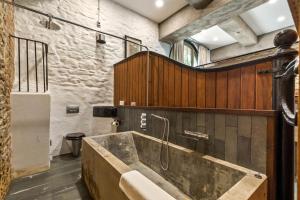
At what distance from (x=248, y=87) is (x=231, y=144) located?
828mm

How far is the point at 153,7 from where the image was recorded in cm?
395

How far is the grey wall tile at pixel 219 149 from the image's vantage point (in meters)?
1.38

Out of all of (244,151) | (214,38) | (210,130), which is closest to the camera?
(244,151)

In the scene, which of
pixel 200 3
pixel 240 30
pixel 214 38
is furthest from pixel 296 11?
pixel 214 38

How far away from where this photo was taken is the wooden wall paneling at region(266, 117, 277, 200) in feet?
3.51

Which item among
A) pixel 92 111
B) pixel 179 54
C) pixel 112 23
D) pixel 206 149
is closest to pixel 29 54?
pixel 92 111

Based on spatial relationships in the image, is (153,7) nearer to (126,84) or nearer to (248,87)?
(126,84)

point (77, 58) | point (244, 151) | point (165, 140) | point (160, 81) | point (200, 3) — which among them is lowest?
point (165, 140)

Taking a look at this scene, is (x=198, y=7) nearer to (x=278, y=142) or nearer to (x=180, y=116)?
(x=180, y=116)

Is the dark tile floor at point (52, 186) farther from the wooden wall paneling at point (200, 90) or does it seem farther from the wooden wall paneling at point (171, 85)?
the wooden wall paneling at point (200, 90)

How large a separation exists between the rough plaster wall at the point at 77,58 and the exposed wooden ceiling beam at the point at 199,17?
122 cm

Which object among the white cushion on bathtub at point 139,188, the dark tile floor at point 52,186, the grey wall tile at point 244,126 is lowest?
the dark tile floor at point 52,186

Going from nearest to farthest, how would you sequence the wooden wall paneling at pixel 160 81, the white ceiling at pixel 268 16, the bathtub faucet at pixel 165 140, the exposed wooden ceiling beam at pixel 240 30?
the bathtub faucet at pixel 165 140 < the wooden wall paneling at pixel 160 81 < the white ceiling at pixel 268 16 < the exposed wooden ceiling beam at pixel 240 30

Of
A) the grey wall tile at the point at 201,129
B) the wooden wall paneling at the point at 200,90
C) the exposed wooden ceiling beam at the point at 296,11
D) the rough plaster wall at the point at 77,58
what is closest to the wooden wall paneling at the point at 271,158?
the grey wall tile at the point at 201,129
